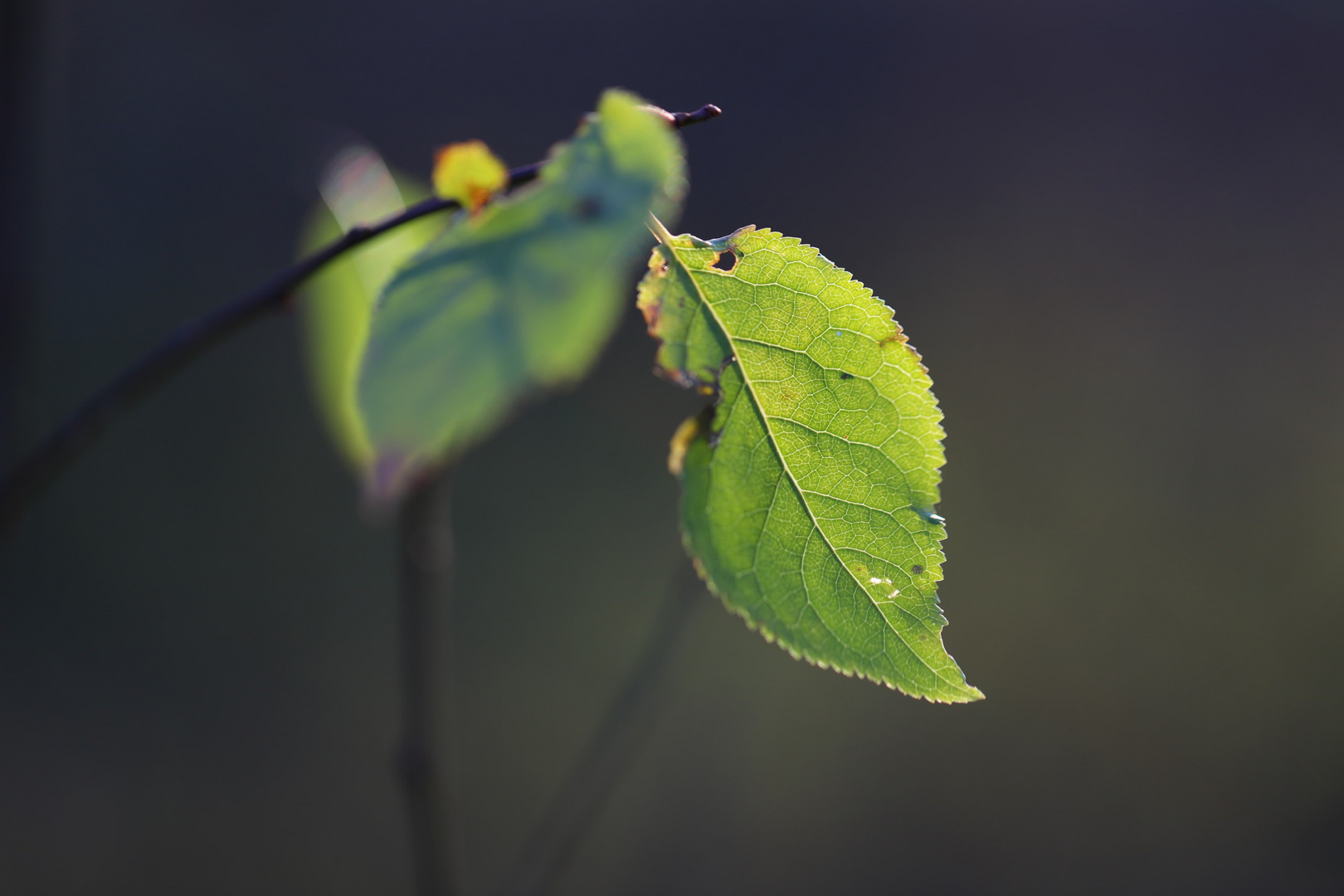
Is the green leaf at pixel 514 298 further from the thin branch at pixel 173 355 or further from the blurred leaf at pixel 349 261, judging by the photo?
the blurred leaf at pixel 349 261

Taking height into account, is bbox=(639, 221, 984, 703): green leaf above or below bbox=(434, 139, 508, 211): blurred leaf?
below

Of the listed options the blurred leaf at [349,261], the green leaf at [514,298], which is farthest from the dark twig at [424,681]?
the green leaf at [514,298]

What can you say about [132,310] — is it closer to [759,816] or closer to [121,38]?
[121,38]

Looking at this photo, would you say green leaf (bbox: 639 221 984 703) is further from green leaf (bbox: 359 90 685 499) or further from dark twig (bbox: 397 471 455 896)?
dark twig (bbox: 397 471 455 896)

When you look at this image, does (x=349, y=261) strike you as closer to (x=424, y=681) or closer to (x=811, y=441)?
(x=424, y=681)

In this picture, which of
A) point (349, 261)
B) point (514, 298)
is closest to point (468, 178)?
point (514, 298)

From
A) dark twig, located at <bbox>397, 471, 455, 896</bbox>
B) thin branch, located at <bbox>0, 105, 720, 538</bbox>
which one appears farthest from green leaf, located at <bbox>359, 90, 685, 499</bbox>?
dark twig, located at <bbox>397, 471, 455, 896</bbox>
